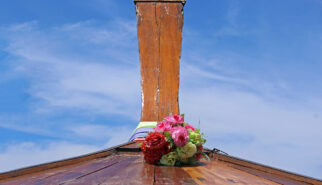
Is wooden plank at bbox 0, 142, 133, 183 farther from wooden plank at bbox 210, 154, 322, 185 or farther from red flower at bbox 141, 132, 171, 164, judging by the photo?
wooden plank at bbox 210, 154, 322, 185

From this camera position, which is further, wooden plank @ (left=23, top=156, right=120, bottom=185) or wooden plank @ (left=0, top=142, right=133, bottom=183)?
wooden plank @ (left=0, top=142, right=133, bottom=183)

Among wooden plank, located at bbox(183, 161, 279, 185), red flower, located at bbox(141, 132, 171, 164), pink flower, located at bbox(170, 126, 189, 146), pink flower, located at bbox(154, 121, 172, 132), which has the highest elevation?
pink flower, located at bbox(154, 121, 172, 132)

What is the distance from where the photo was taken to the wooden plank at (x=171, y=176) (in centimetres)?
143

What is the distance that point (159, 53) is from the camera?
3.12 meters

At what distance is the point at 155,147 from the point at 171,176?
1.31ft

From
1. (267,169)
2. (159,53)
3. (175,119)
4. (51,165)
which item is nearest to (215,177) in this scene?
(175,119)

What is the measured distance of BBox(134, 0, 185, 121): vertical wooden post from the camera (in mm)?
2979

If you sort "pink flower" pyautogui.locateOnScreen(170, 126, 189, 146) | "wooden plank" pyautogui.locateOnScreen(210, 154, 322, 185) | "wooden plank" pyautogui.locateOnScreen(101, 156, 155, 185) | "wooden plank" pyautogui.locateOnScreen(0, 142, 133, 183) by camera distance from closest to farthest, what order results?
"wooden plank" pyautogui.locateOnScreen(101, 156, 155, 185)
"wooden plank" pyautogui.locateOnScreen(0, 142, 133, 183)
"pink flower" pyautogui.locateOnScreen(170, 126, 189, 146)
"wooden plank" pyautogui.locateOnScreen(210, 154, 322, 185)

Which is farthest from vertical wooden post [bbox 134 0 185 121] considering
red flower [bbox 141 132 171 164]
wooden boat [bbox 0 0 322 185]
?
red flower [bbox 141 132 171 164]

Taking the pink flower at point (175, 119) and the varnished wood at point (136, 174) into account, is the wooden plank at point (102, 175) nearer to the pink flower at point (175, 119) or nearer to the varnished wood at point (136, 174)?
the varnished wood at point (136, 174)

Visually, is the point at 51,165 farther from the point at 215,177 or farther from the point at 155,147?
the point at 215,177

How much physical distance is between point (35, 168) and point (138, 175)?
710 millimetres

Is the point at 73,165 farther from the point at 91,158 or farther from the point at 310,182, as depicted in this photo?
the point at 310,182

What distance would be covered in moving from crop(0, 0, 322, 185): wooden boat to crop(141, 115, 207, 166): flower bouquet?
75 millimetres
